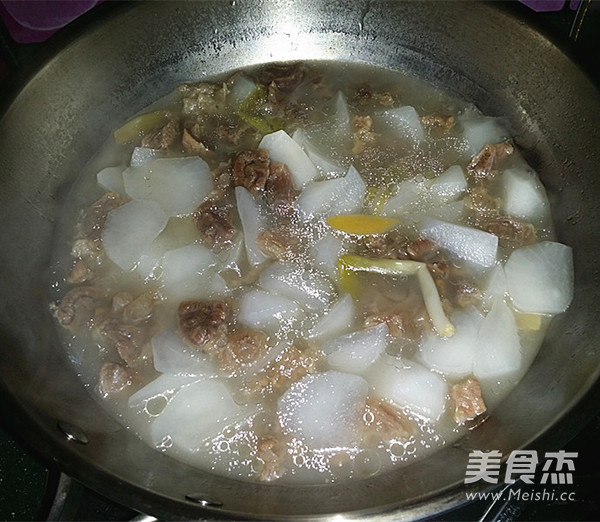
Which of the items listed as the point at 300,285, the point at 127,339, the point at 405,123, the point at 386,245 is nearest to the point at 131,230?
the point at 127,339

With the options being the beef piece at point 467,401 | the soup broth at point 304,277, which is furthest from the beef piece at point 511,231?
the beef piece at point 467,401

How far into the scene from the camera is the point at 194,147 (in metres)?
2.37

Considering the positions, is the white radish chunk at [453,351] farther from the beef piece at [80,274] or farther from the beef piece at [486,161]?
the beef piece at [80,274]

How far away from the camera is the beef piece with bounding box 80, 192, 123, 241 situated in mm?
2201

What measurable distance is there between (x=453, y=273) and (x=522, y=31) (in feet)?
3.56

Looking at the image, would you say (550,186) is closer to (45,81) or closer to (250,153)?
(250,153)

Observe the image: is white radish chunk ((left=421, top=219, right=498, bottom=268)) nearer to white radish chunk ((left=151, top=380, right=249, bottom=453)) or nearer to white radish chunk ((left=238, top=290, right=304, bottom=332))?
white radish chunk ((left=238, top=290, right=304, bottom=332))

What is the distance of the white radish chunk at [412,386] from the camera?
5.98ft

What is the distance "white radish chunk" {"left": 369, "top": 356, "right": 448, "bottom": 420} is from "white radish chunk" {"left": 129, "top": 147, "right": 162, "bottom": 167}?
1.20 m

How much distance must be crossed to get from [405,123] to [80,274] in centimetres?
140

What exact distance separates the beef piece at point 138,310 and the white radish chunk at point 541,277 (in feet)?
4.04

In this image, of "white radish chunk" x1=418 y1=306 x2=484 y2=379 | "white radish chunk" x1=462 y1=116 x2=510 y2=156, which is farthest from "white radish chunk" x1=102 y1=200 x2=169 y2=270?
A: "white radish chunk" x1=462 y1=116 x2=510 y2=156

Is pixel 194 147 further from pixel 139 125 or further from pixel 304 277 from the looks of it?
pixel 304 277

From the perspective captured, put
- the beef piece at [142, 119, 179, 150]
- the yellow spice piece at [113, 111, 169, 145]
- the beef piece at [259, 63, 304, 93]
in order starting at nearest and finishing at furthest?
the beef piece at [142, 119, 179, 150]
the yellow spice piece at [113, 111, 169, 145]
the beef piece at [259, 63, 304, 93]
